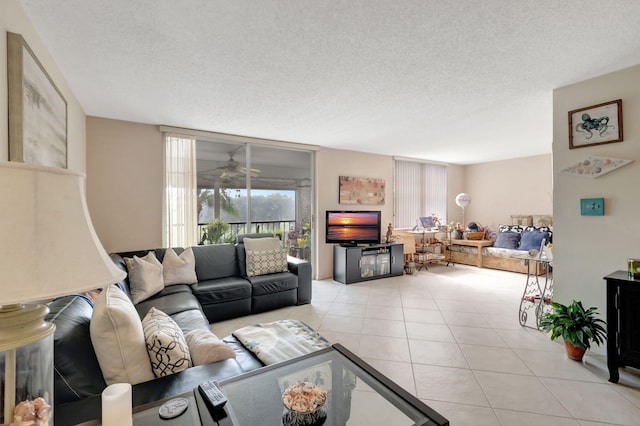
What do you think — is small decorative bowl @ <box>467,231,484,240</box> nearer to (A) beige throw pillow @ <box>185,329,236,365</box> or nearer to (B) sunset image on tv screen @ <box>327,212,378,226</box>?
(B) sunset image on tv screen @ <box>327,212,378,226</box>

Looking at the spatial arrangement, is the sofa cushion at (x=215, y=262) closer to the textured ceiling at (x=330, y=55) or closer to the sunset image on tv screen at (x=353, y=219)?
the textured ceiling at (x=330, y=55)

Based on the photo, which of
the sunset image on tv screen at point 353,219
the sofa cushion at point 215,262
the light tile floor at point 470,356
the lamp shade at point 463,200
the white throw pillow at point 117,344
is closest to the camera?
the white throw pillow at point 117,344

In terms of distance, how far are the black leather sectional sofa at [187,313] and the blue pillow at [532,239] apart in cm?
452

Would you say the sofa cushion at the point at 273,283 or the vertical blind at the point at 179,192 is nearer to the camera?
the sofa cushion at the point at 273,283

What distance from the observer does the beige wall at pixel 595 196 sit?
2224mm

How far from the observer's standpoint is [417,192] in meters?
6.40

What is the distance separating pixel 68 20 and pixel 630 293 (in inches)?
160

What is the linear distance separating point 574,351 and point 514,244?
3.91 meters

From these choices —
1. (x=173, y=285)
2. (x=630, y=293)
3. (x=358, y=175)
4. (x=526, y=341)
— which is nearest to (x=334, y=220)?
(x=358, y=175)

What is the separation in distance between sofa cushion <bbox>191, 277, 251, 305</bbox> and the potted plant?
10.0ft

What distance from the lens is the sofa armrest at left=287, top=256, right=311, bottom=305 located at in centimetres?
376

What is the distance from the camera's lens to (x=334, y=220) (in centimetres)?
505

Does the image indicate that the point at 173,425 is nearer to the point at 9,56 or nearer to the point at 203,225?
the point at 9,56

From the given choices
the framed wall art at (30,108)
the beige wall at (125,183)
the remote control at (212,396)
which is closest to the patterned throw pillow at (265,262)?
the beige wall at (125,183)
